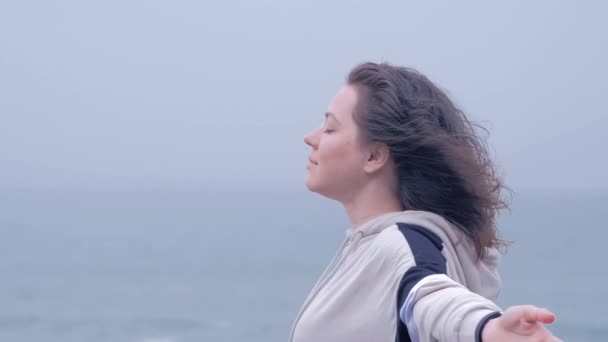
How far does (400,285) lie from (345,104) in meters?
0.54

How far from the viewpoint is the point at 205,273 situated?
202ft

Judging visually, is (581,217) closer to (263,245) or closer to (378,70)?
(263,245)

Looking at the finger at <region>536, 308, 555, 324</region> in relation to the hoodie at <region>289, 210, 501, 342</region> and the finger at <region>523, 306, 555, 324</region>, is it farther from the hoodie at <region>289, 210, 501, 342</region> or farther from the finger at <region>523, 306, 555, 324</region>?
the hoodie at <region>289, 210, 501, 342</region>

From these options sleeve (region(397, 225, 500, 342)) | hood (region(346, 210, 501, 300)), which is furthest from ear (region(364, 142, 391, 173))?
sleeve (region(397, 225, 500, 342))

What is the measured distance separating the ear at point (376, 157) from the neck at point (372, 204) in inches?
1.9

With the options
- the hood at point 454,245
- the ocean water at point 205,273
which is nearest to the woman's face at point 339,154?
the hood at point 454,245

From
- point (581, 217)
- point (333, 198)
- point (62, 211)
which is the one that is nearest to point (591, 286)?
point (581, 217)

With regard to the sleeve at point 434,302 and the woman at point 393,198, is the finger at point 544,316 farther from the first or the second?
the woman at point 393,198

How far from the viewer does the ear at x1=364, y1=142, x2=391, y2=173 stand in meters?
1.96

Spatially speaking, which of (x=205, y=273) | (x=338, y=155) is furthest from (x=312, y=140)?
(x=205, y=273)

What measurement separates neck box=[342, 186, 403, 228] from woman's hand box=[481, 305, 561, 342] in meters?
0.78

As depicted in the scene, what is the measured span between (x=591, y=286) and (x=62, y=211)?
89891 millimetres

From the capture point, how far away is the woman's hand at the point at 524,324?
115 cm

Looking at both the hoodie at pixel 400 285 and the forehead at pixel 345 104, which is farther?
the forehead at pixel 345 104
